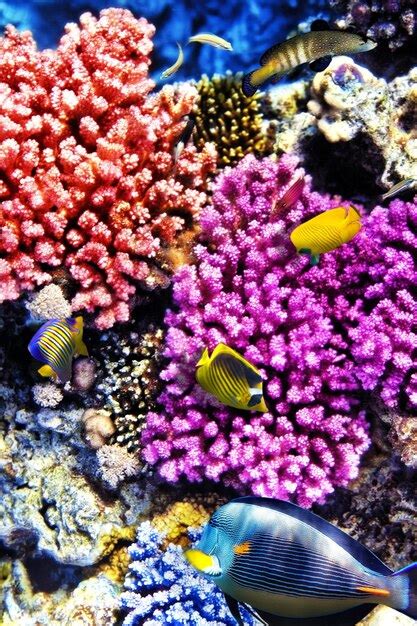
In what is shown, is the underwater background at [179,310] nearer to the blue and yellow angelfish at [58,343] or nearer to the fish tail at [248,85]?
the blue and yellow angelfish at [58,343]

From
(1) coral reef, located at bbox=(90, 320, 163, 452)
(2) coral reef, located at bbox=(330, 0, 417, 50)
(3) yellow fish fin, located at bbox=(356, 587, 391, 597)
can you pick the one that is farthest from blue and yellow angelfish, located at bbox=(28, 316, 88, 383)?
(2) coral reef, located at bbox=(330, 0, 417, 50)

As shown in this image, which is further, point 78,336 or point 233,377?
point 78,336

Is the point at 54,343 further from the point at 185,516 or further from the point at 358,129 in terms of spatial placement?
the point at 358,129

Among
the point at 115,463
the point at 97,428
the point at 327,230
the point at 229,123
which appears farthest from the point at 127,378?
the point at 229,123

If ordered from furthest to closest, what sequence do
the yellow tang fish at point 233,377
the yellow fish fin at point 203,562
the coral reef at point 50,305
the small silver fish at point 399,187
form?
the small silver fish at point 399,187
the coral reef at point 50,305
the yellow tang fish at point 233,377
the yellow fish fin at point 203,562

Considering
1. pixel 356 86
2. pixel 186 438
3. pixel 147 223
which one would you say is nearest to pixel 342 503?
pixel 186 438

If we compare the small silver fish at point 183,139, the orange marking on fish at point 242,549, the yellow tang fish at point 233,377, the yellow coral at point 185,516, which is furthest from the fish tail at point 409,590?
the small silver fish at point 183,139
